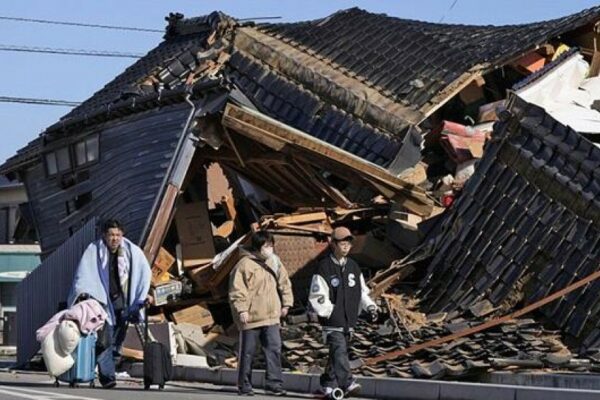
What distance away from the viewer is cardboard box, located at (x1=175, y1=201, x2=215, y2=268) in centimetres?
1958

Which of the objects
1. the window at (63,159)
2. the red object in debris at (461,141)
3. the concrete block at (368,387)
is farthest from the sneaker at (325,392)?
the window at (63,159)

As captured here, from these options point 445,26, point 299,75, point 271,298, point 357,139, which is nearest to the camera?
point 271,298

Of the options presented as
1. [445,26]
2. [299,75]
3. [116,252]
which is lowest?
[116,252]

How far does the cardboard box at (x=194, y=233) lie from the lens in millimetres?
19578

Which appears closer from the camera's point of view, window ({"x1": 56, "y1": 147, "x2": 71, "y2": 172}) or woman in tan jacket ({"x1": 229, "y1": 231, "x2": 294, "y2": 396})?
woman in tan jacket ({"x1": 229, "y1": 231, "x2": 294, "y2": 396})

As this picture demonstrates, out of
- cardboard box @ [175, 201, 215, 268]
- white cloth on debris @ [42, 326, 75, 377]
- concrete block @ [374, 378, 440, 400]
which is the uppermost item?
cardboard box @ [175, 201, 215, 268]

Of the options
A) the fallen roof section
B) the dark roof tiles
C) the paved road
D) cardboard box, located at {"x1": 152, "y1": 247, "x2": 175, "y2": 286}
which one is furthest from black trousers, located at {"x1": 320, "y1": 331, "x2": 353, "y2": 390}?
the dark roof tiles

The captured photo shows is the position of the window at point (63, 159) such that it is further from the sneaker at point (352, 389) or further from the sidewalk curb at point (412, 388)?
the sneaker at point (352, 389)

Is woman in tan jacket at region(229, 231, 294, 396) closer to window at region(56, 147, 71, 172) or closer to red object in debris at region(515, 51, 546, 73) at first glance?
window at region(56, 147, 71, 172)

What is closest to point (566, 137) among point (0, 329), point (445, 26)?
point (445, 26)

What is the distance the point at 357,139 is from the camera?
832 inches

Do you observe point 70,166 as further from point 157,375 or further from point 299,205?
point 157,375

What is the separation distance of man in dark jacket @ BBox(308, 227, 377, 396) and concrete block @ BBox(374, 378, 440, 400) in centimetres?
55

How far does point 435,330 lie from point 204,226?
18.1 ft
